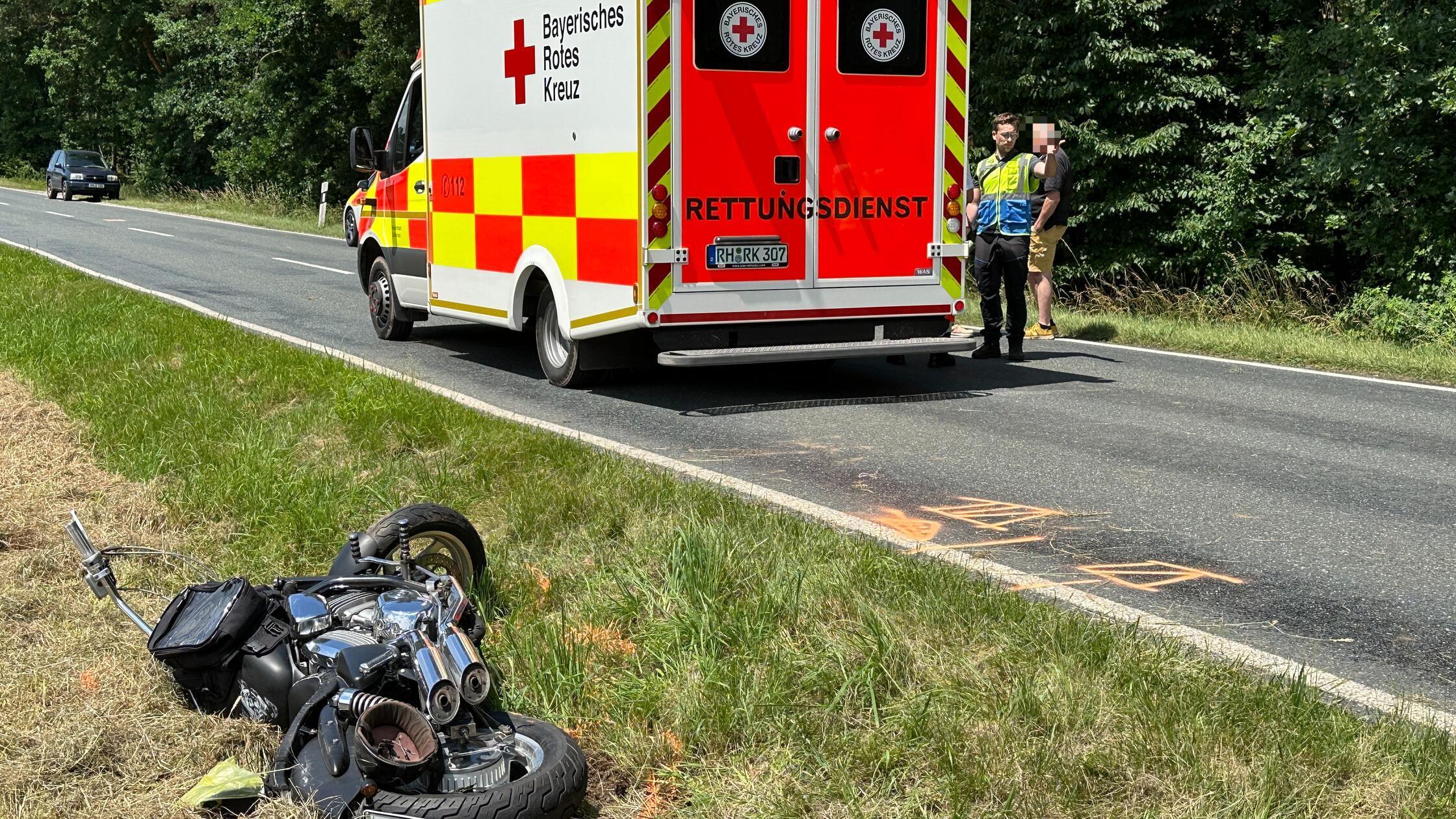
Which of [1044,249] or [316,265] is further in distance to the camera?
[316,265]

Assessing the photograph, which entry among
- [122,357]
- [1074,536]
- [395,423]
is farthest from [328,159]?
[1074,536]

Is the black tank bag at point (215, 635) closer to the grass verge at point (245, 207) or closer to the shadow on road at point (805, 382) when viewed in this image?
the shadow on road at point (805, 382)

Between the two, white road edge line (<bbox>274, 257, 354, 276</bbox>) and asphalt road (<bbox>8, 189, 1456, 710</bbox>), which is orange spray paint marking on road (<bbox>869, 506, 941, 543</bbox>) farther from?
white road edge line (<bbox>274, 257, 354, 276</bbox>)

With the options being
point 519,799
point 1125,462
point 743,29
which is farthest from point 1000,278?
point 519,799

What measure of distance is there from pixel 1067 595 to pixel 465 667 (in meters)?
2.32

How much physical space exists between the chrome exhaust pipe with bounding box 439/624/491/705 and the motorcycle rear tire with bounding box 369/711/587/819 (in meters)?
0.24

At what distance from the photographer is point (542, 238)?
990 cm

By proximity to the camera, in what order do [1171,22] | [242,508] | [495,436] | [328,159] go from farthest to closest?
[328,159] → [1171,22] → [495,436] → [242,508]

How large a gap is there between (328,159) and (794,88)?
107 feet

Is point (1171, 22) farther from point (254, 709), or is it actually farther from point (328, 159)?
point (328, 159)

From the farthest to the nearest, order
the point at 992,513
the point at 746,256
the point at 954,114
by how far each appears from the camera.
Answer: the point at 954,114
the point at 746,256
the point at 992,513

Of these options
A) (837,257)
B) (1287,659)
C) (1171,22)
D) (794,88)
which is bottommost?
(1287,659)

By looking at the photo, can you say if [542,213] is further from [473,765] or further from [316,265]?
[316,265]

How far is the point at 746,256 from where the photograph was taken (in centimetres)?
921
